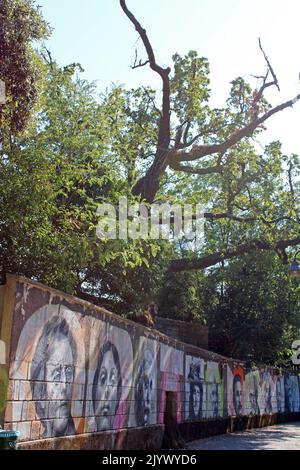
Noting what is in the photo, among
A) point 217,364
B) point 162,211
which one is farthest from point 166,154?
point 217,364

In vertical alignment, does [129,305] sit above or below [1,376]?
above

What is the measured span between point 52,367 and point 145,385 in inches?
187

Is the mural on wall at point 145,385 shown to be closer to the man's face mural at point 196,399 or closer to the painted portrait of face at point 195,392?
the painted portrait of face at point 195,392

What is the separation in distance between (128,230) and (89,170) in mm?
1597

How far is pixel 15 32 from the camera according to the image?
913 cm

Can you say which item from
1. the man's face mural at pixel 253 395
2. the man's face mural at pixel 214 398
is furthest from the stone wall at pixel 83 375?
the man's face mural at pixel 253 395

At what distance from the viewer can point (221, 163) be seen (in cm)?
2127

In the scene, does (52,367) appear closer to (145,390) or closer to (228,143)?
(145,390)

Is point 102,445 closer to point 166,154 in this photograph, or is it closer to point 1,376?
point 1,376

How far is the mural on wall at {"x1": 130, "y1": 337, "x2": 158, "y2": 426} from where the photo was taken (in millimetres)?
12523

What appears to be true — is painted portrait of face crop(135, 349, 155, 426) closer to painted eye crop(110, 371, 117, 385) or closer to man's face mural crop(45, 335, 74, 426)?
painted eye crop(110, 371, 117, 385)
